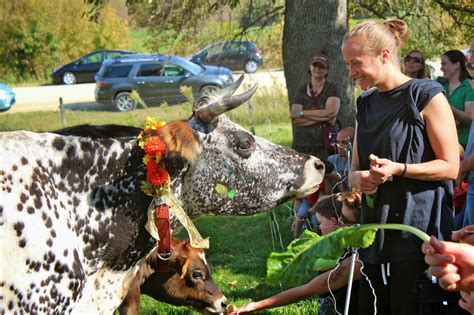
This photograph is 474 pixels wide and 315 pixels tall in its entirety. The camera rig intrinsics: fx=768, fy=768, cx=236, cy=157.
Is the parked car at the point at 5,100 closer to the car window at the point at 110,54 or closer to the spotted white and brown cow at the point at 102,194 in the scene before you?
the car window at the point at 110,54

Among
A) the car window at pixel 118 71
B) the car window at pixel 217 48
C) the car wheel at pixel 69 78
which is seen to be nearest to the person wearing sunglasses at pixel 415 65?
the car window at pixel 217 48

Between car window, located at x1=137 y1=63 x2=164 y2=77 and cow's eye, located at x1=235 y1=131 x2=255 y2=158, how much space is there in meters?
20.4

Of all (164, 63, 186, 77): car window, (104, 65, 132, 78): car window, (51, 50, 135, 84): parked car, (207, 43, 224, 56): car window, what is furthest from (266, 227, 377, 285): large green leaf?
(51, 50, 135, 84): parked car

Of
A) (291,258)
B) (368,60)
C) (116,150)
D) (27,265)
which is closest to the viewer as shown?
(291,258)

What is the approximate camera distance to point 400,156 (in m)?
3.93

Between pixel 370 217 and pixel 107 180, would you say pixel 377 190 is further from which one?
pixel 107 180

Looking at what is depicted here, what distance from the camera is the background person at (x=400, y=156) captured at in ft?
12.6

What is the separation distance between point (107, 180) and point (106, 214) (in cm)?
18

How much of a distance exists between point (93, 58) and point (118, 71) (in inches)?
343

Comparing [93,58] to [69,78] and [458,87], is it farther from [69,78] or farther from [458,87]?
[458,87]

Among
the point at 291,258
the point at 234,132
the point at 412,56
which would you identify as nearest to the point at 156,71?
the point at 412,56

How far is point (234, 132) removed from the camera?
14.7ft

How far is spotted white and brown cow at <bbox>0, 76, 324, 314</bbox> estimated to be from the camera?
11.8ft

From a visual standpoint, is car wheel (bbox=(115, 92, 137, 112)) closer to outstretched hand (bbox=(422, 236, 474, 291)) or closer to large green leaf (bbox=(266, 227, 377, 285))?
large green leaf (bbox=(266, 227, 377, 285))
